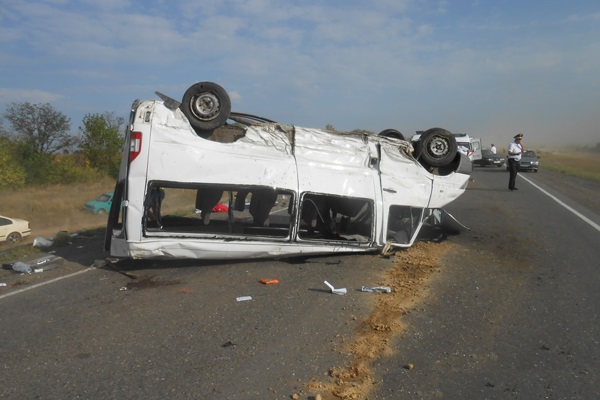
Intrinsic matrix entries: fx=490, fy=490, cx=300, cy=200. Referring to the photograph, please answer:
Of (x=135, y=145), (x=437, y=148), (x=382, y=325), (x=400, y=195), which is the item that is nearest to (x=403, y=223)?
(x=400, y=195)

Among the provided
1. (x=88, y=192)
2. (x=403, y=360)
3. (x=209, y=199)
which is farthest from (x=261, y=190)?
(x=88, y=192)

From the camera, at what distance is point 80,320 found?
4.73 meters

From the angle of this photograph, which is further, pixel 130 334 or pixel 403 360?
pixel 130 334

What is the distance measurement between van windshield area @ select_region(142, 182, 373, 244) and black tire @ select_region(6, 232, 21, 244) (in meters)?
8.65

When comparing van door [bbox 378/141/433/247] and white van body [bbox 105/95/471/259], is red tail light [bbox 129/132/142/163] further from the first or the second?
van door [bbox 378/141/433/247]

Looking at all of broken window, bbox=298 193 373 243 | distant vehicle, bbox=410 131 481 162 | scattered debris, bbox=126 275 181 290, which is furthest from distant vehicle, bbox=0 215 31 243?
distant vehicle, bbox=410 131 481 162

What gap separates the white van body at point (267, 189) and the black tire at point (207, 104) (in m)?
0.18

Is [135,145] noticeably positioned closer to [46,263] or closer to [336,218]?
[46,263]

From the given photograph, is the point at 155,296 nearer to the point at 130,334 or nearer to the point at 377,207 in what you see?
the point at 130,334

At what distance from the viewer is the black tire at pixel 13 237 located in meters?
13.7

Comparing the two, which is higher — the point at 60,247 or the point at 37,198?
the point at 60,247

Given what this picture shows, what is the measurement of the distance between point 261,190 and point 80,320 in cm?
248

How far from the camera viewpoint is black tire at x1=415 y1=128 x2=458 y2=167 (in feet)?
Result: 23.9

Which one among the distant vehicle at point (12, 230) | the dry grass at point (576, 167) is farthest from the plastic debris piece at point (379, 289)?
the dry grass at point (576, 167)
